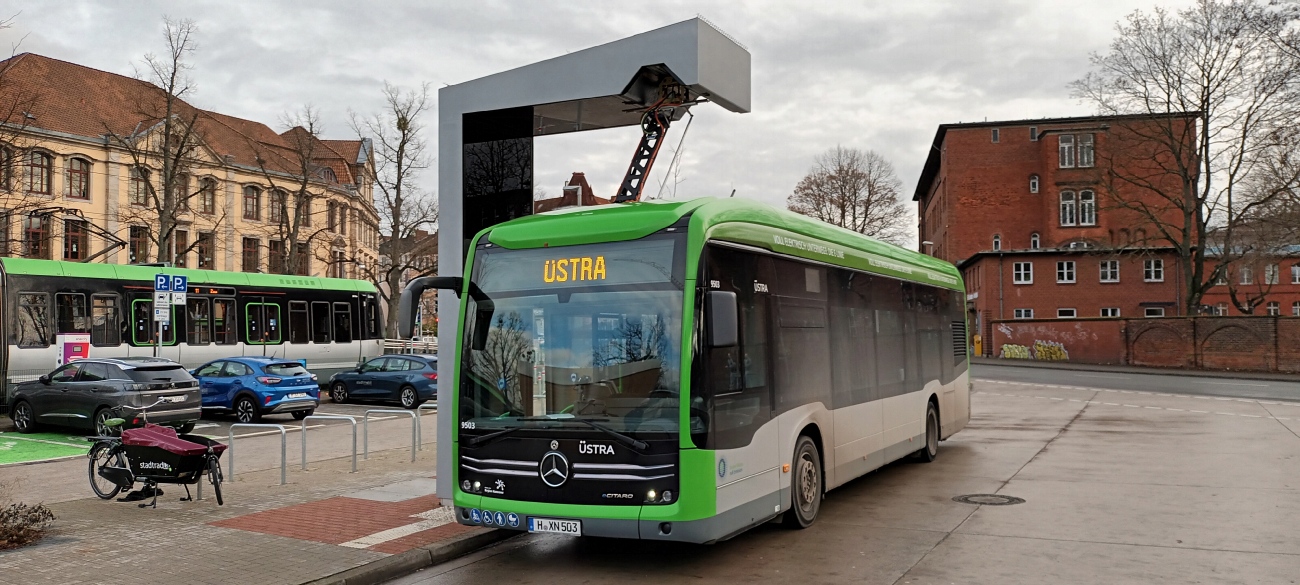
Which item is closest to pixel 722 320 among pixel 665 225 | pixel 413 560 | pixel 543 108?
pixel 665 225

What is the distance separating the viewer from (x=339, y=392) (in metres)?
28.1

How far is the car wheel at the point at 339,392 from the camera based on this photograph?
28047 mm

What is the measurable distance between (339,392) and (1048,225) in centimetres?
5649

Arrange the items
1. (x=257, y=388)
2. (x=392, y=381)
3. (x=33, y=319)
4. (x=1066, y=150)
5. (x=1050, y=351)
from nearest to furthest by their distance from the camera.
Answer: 1. (x=257, y=388)
2. (x=33, y=319)
3. (x=392, y=381)
4. (x=1050, y=351)
5. (x=1066, y=150)

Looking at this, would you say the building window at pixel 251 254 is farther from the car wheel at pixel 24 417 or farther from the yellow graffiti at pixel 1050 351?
the yellow graffiti at pixel 1050 351

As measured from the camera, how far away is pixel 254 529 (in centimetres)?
904

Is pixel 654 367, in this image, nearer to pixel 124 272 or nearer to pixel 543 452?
pixel 543 452

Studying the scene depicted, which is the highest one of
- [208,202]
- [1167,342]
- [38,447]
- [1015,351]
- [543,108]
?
[208,202]

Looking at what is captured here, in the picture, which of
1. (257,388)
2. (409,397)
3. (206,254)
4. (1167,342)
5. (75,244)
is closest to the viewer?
(257,388)

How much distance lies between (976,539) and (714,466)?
9.24 ft

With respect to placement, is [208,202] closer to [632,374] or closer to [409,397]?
[409,397]

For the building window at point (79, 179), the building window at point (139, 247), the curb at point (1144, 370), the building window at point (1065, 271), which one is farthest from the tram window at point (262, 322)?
the building window at point (1065, 271)

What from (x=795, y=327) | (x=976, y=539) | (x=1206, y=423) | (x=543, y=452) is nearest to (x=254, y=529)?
(x=543, y=452)

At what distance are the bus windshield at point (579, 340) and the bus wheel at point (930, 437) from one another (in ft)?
25.1
